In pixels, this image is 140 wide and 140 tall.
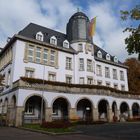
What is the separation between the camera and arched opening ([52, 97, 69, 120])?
3188cm

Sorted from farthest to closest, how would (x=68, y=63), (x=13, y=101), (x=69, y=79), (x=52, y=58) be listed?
(x=68, y=63)
(x=69, y=79)
(x=52, y=58)
(x=13, y=101)

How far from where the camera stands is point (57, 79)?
3412cm

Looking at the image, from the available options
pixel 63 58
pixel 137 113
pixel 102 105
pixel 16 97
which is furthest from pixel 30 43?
pixel 137 113

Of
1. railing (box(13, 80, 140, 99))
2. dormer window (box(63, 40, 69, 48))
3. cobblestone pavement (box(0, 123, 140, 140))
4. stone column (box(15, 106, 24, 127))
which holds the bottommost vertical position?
cobblestone pavement (box(0, 123, 140, 140))

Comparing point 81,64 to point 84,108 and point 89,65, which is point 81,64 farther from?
point 84,108

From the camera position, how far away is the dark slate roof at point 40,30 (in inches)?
1336

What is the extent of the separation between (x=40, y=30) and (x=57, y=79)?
10310mm

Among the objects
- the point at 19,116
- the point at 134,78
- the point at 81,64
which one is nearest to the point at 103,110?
the point at 81,64

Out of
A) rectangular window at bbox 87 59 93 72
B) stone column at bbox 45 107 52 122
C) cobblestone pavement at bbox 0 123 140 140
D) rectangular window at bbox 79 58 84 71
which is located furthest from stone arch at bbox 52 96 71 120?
cobblestone pavement at bbox 0 123 140 140

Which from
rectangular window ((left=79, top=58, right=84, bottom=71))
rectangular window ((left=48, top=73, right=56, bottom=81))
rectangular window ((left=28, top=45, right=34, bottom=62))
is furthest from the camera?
rectangular window ((left=79, top=58, right=84, bottom=71))

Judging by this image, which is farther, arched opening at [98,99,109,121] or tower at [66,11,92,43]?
tower at [66,11,92,43]

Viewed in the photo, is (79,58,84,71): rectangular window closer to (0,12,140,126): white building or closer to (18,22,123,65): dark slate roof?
(0,12,140,126): white building

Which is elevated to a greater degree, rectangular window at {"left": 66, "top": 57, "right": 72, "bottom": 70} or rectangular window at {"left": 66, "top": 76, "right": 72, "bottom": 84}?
rectangular window at {"left": 66, "top": 57, "right": 72, "bottom": 70}

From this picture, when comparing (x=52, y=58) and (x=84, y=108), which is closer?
(x=84, y=108)
